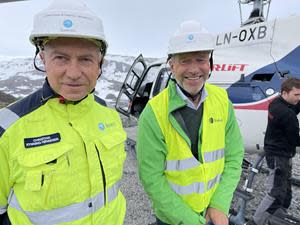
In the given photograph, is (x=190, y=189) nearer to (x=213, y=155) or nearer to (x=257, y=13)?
(x=213, y=155)

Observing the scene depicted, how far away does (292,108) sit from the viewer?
13.1ft

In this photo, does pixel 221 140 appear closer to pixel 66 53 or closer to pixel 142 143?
pixel 142 143

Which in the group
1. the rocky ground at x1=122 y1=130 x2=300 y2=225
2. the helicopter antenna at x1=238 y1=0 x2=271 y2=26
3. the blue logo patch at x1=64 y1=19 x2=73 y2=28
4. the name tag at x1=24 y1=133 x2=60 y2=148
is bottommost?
the rocky ground at x1=122 y1=130 x2=300 y2=225

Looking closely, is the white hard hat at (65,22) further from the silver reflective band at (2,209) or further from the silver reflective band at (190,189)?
the silver reflective band at (190,189)

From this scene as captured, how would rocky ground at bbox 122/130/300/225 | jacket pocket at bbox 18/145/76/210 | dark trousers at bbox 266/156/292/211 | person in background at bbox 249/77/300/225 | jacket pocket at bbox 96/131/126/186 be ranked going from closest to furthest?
jacket pocket at bbox 18/145/76/210 < jacket pocket at bbox 96/131/126/186 < person in background at bbox 249/77/300/225 < dark trousers at bbox 266/156/292/211 < rocky ground at bbox 122/130/300/225

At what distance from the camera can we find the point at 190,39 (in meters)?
1.97

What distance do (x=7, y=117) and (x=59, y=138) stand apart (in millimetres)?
229

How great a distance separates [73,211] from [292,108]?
3.44 m

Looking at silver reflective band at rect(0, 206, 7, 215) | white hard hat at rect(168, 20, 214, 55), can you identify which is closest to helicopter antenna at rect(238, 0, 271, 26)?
white hard hat at rect(168, 20, 214, 55)

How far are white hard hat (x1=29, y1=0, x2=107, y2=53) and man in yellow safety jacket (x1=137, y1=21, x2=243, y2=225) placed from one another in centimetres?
74

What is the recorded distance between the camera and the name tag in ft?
4.23

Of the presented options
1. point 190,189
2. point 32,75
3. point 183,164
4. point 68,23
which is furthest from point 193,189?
point 32,75

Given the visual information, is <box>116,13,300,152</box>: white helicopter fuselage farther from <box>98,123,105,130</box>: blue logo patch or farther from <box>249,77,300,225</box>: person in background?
<box>98,123,105,130</box>: blue logo patch

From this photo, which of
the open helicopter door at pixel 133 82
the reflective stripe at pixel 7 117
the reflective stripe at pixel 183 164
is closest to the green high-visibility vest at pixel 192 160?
the reflective stripe at pixel 183 164
